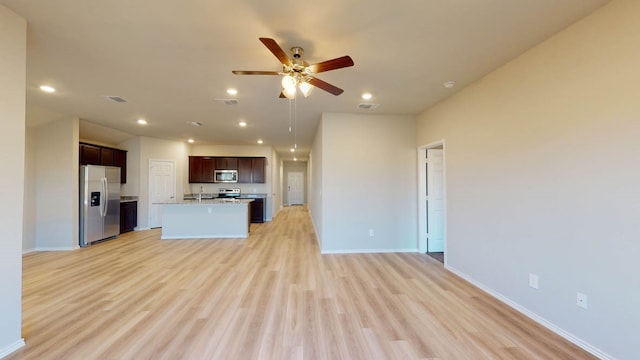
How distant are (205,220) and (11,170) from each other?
14.5ft

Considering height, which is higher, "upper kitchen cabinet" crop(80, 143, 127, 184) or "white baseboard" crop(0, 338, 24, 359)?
"upper kitchen cabinet" crop(80, 143, 127, 184)

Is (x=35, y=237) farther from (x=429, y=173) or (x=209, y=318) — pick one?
(x=429, y=173)

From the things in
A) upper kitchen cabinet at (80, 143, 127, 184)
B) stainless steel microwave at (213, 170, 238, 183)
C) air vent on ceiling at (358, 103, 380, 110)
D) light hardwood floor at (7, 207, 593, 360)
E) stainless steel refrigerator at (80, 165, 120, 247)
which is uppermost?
air vent on ceiling at (358, 103, 380, 110)

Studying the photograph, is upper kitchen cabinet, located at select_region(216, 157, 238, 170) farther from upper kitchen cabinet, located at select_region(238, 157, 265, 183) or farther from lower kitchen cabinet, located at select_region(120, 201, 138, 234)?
lower kitchen cabinet, located at select_region(120, 201, 138, 234)

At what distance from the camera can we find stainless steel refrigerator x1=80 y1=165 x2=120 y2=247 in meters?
5.29

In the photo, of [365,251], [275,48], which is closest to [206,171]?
[365,251]

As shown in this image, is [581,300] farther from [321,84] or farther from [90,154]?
[90,154]

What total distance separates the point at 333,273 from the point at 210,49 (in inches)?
123

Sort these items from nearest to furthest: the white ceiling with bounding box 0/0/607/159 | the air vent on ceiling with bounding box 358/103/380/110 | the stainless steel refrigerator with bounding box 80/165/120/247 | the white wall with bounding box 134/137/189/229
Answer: the white ceiling with bounding box 0/0/607/159, the air vent on ceiling with bounding box 358/103/380/110, the stainless steel refrigerator with bounding box 80/165/120/247, the white wall with bounding box 134/137/189/229

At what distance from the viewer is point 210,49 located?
8.30 ft

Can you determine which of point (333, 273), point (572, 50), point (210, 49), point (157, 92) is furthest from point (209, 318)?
point (572, 50)

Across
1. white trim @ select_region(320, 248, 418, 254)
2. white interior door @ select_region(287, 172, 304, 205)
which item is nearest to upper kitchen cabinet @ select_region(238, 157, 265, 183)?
white trim @ select_region(320, 248, 418, 254)

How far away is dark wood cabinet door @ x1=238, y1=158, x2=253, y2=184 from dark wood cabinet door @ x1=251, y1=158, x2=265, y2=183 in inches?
2.9

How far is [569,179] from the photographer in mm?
2193
